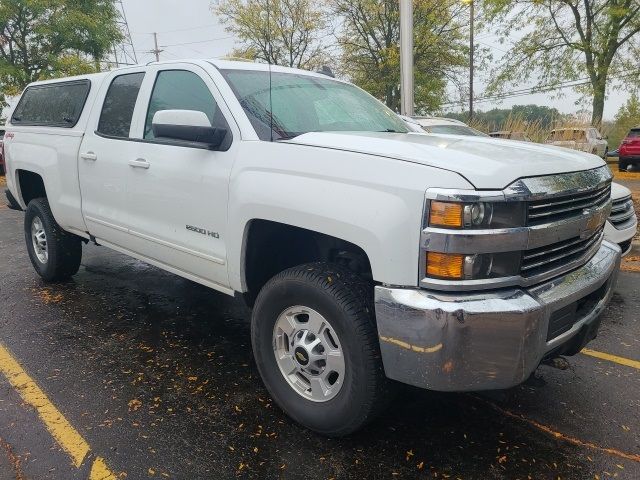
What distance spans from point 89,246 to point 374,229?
236 inches

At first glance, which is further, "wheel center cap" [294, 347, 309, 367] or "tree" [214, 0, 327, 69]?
"tree" [214, 0, 327, 69]

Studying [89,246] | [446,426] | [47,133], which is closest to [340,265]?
[446,426]

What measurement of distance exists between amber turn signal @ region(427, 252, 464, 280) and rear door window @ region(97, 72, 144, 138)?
2708mm

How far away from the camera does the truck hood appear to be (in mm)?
2209

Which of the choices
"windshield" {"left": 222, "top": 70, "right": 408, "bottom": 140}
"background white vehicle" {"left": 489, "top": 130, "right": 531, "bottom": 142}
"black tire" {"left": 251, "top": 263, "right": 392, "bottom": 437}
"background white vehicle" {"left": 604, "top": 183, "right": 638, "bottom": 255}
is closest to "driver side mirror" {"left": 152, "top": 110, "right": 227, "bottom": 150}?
"windshield" {"left": 222, "top": 70, "right": 408, "bottom": 140}

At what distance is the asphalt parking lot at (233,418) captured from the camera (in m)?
2.50

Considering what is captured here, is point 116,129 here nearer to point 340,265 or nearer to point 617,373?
point 340,265

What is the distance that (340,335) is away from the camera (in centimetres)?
247

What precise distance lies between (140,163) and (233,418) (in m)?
1.82

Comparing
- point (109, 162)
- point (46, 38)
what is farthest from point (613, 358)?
point (46, 38)

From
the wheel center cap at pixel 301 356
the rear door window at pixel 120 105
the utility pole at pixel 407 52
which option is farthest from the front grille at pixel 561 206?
the utility pole at pixel 407 52

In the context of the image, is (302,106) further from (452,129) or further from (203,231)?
(452,129)

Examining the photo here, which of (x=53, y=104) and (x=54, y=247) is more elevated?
(x=53, y=104)

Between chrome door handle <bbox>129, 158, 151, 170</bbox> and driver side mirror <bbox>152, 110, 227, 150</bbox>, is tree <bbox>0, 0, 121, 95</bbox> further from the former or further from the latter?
driver side mirror <bbox>152, 110, 227, 150</bbox>
